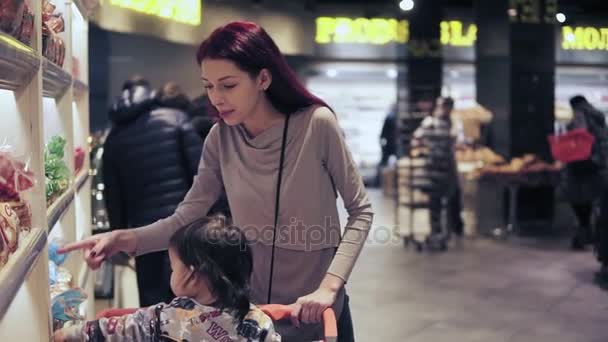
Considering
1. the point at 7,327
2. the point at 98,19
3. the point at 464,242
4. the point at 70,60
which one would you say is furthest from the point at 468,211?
the point at 7,327

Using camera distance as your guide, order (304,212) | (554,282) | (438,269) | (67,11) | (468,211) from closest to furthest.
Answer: (304,212) < (67,11) < (554,282) < (438,269) < (468,211)

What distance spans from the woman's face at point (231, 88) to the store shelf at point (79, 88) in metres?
1.36

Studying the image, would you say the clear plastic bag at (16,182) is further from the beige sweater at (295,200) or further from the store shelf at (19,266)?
the beige sweater at (295,200)

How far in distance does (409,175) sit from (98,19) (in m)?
3.53

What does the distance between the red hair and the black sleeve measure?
2083 mm

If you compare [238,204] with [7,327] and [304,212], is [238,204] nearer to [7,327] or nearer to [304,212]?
[304,212]

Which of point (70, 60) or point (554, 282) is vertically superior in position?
point (70, 60)

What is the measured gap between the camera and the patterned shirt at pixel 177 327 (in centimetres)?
173

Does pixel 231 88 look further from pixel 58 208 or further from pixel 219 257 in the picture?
pixel 58 208

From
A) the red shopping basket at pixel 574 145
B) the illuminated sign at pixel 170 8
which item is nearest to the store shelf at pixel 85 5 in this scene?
the illuminated sign at pixel 170 8

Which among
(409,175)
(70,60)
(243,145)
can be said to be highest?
→ (70,60)

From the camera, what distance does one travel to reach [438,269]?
7449mm

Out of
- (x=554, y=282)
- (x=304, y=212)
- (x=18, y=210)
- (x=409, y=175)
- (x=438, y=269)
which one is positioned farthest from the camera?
(x=409, y=175)

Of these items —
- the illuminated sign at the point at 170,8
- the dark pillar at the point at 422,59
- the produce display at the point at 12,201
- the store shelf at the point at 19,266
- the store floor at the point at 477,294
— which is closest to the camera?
the store shelf at the point at 19,266
